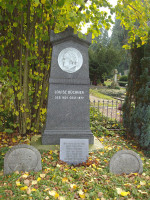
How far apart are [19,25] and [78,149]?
315 cm

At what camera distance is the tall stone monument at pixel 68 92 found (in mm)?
4371

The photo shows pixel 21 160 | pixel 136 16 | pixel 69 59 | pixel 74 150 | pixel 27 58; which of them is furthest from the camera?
pixel 136 16

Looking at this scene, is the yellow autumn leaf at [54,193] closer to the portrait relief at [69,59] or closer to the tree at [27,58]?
the portrait relief at [69,59]

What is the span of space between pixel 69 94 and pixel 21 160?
177 cm

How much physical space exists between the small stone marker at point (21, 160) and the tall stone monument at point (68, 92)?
1.16m

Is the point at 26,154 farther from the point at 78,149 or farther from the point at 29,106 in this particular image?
the point at 29,106

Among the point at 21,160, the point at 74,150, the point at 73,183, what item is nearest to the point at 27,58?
the point at 74,150

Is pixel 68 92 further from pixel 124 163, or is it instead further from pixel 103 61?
pixel 103 61

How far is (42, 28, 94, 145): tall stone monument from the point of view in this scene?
4.37m

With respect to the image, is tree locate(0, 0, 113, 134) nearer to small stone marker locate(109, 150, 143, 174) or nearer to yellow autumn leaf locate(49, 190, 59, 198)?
small stone marker locate(109, 150, 143, 174)

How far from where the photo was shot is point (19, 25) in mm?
4871

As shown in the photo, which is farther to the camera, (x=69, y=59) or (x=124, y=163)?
(x=69, y=59)

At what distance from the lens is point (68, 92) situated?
4422mm

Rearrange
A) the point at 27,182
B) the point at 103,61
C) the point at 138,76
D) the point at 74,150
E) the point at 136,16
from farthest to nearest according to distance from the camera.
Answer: the point at 103,61 < the point at 136,16 < the point at 138,76 < the point at 74,150 < the point at 27,182
